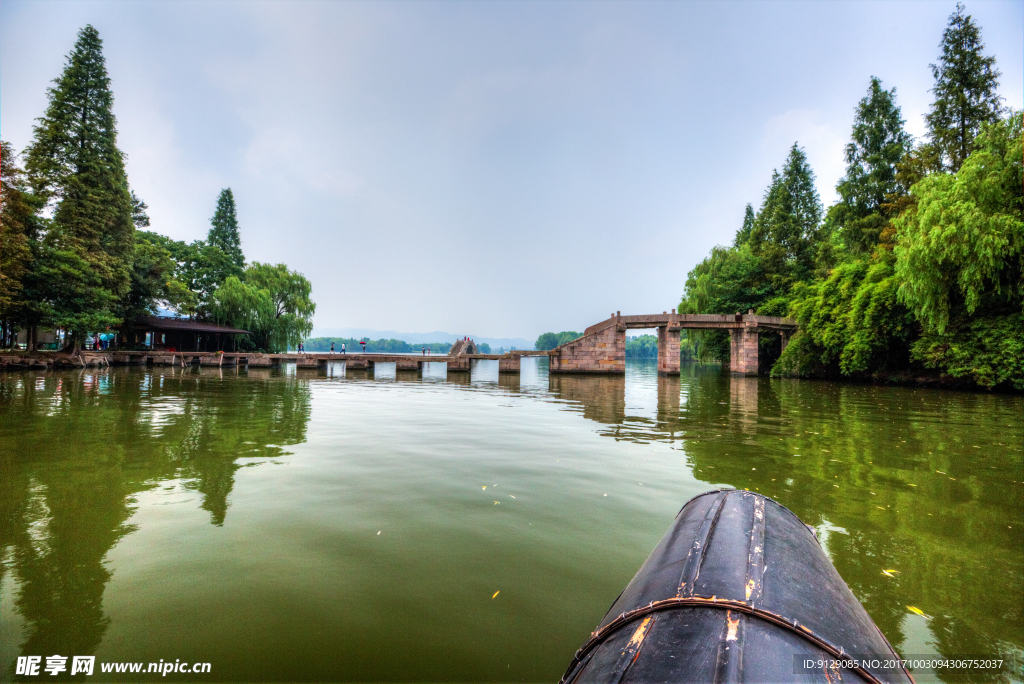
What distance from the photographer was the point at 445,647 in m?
2.48

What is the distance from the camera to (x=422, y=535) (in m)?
3.91

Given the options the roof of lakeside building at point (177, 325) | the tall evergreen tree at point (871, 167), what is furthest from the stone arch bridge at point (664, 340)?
the roof of lakeside building at point (177, 325)

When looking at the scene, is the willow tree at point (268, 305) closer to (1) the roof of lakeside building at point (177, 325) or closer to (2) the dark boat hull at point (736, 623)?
(1) the roof of lakeside building at point (177, 325)

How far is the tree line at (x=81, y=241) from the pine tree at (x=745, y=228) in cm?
5271

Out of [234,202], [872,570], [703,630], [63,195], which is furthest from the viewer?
[234,202]

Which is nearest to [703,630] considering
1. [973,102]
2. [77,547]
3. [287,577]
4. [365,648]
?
[365,648]

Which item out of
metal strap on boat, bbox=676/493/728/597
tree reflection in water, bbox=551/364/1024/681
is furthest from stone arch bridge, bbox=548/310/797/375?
metal strap on boat, bbox=676/493/728/597

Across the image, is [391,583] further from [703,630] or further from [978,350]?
[978,350]

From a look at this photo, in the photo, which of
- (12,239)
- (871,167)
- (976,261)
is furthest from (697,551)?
(871,167)

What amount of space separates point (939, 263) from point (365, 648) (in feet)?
78.8

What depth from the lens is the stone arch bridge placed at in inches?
1105

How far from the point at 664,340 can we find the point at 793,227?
19774 millimetres

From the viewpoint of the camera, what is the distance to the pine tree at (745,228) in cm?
5422

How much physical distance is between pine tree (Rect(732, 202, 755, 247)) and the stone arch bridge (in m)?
28.7
